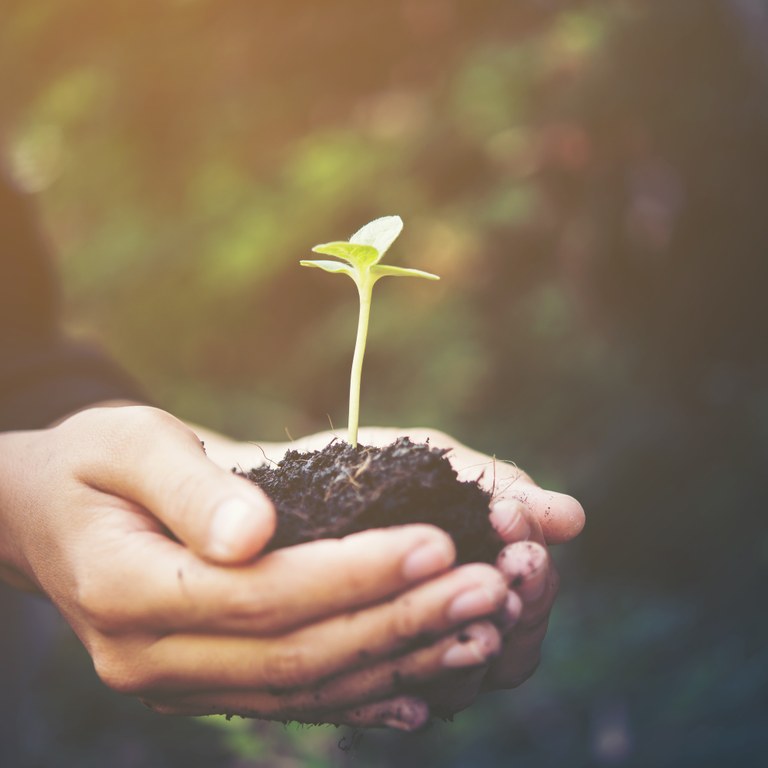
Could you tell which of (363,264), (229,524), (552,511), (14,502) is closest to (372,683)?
(229,524)

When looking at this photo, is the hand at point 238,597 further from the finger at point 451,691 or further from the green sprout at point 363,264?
the green sprout at point 363,264

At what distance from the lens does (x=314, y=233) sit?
2.80 m

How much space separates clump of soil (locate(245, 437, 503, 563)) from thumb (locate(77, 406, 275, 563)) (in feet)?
0.33

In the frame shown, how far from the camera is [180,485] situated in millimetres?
868

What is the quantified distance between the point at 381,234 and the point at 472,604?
0.57 meters

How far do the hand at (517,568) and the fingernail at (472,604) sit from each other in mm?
57

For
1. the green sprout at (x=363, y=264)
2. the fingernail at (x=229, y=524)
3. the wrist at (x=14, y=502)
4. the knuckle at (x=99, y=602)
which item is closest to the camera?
the fingernail at (x=229, y=524)

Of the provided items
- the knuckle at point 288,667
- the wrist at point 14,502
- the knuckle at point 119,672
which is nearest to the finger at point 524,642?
the knuckle at point 288,667

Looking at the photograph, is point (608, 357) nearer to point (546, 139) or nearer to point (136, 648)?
point (546, 139)

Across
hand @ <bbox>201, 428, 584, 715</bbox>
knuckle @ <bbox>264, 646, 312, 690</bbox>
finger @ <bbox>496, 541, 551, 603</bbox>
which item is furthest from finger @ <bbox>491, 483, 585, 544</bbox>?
knuckle @ <bbox>264, 646, 312, 690</bbox>

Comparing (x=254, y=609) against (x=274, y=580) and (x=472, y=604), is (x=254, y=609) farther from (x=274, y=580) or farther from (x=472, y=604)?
(x=472, y=604)

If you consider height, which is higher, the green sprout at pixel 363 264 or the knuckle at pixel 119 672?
the green sprout at pixel 363 264

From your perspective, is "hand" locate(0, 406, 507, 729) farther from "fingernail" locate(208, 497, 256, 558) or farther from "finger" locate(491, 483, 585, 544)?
"finger" locate(491, 483, 585, 544)

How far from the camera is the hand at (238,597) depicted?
32.1 inches
